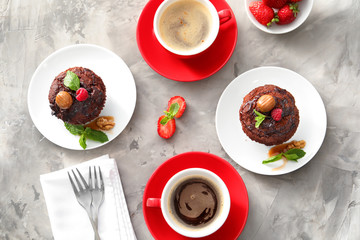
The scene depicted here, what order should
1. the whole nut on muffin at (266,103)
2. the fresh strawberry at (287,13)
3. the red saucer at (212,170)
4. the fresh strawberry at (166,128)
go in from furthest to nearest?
the fresh strawberry at (166,128), the fresh strawberry at (287,13), the red saucer at (212,170), the whole nut on muffin at (266,103)

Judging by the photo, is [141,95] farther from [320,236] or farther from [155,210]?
[320,236]

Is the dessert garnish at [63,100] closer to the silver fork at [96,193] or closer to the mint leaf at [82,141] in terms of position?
the mint leaf at [82,141]

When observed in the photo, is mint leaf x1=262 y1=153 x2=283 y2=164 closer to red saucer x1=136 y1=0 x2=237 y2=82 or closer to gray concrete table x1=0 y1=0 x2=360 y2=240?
gray concrete table x1=0 y1=0 x2=360 y2=240

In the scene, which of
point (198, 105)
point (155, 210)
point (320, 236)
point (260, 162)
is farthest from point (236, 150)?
point (320, 236)

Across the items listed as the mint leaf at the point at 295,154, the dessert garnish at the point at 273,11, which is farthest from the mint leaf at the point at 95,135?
the dessert garnish at the point at 273,11

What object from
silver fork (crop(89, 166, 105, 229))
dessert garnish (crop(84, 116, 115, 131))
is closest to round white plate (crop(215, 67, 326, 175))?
dessert garnish (crop(84, 116, 115, 131))

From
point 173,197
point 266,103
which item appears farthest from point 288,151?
point 173,197

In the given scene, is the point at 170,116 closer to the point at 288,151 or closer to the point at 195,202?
the point at 195,202
